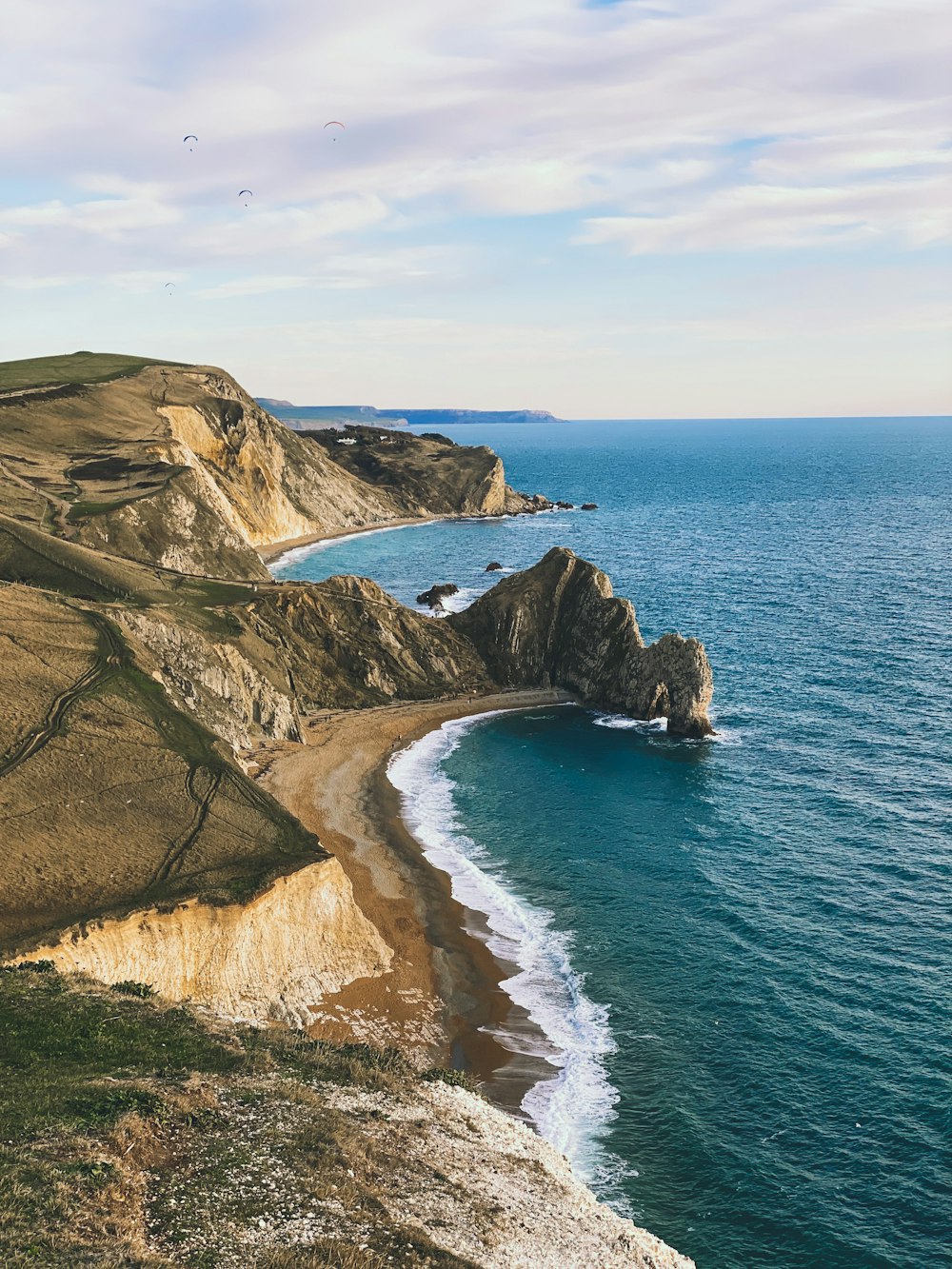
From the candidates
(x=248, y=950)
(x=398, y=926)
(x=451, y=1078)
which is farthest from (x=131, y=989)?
(x=398, y=926)

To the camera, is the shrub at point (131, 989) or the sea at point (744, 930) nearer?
the sea at point (744, 930)

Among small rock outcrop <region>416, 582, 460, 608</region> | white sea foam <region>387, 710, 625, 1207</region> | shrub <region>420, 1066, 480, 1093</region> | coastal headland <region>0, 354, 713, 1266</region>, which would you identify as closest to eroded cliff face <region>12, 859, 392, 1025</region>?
coastal headland <region>0, 354, 713, 1266</region>

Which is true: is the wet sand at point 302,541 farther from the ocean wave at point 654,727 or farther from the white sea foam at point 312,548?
the ocean wave at point 654,727

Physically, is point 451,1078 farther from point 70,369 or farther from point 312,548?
point 70,369

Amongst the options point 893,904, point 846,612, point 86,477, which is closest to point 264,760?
point 893,904

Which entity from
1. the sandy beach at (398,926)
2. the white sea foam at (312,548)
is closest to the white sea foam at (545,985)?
the sandy beach at (398,926)

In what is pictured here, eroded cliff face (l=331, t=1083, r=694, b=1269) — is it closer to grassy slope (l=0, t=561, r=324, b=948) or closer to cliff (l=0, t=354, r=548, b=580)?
grassy slope (l=0, t=561, r=324, b=948)

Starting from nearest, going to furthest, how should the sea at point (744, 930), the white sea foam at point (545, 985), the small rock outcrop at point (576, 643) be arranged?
the sea at point (744, 930), the white sea foam at point (545, 985), the small rock outcrop at point (576, 643)
